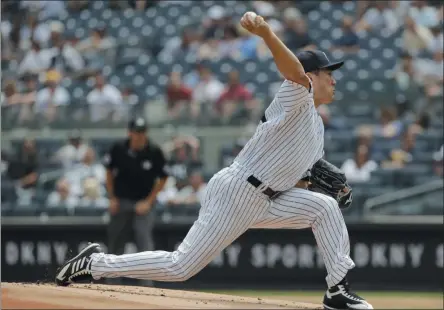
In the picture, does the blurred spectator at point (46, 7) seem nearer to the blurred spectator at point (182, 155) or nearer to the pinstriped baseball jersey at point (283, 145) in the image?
the blurred spectator at point (182, 155)

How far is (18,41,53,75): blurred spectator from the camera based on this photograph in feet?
52.2

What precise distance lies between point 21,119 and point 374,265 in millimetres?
5041

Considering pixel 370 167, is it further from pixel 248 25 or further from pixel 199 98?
pixel 248 25

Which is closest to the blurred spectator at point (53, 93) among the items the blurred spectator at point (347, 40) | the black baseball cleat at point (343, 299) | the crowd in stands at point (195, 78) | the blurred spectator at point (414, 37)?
the crowd in stands at point (195, 78)

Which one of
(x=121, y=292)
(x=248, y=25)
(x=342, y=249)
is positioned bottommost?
(x=121, y=292)

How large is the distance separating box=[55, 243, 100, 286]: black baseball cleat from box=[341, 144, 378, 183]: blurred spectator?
645cm

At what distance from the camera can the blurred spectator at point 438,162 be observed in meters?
12.1

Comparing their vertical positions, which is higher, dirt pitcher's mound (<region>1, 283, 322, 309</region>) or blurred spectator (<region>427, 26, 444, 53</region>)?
blurred spectator (<region>427, 26, 444, 53</region>)

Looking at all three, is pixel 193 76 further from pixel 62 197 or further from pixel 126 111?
pixel 62 197

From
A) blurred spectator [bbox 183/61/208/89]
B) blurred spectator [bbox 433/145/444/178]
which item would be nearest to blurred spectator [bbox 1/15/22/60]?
blurred spectator [bbox 183/61/208/89]

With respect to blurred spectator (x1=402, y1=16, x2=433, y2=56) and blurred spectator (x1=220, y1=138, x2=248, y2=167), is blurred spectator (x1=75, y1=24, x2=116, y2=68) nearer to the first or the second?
blurred spectator (x1=220, y1=138, x2=248, y2=167)

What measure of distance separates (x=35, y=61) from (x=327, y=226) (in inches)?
437

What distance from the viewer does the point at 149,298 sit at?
6117 millimetres

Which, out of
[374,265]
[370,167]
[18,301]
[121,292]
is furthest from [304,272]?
[18,301]
